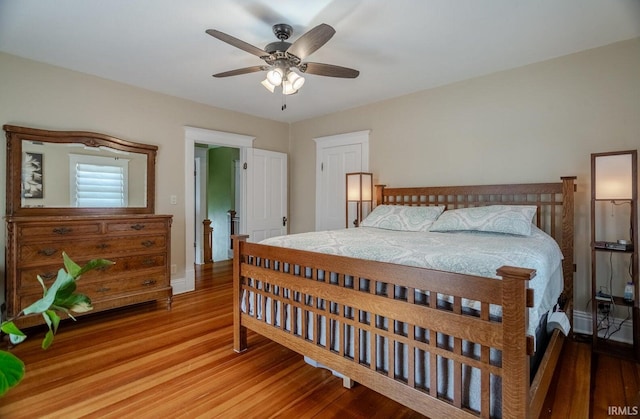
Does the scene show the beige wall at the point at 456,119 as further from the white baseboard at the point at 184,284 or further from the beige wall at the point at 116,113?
the white baseboard at the point at 184,284

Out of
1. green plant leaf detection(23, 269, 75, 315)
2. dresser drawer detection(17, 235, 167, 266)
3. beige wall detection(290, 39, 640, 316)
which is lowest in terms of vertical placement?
dresser drawer detection(17, 235, 167, 266)

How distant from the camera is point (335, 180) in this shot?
456cm

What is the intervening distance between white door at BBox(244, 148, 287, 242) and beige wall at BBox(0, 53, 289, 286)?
0.49 metres

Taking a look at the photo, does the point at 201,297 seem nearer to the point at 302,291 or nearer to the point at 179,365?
the point at 179,365

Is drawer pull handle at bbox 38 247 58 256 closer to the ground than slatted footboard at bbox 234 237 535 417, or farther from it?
farther from it

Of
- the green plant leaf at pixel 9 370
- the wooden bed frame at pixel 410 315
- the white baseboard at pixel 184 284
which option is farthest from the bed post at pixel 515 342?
the white baseboard at pixel 184 284

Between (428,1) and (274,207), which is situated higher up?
(428,1)

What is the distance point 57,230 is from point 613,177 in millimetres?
4456

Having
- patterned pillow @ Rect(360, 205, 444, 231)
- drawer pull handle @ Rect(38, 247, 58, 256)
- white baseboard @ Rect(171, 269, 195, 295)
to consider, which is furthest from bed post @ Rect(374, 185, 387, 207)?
drawer pull handle @ Rect(38, 247, 58, 256)

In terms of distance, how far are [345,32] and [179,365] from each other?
2740 mm

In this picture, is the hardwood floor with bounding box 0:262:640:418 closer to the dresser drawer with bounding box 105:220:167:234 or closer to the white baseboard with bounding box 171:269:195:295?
the dresser drawer with bounding box 105:220:167:234

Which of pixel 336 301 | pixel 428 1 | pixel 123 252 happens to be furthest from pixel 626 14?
pixel 123 252

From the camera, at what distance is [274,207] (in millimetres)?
4965

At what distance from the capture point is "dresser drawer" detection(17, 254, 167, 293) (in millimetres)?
A: 2527
